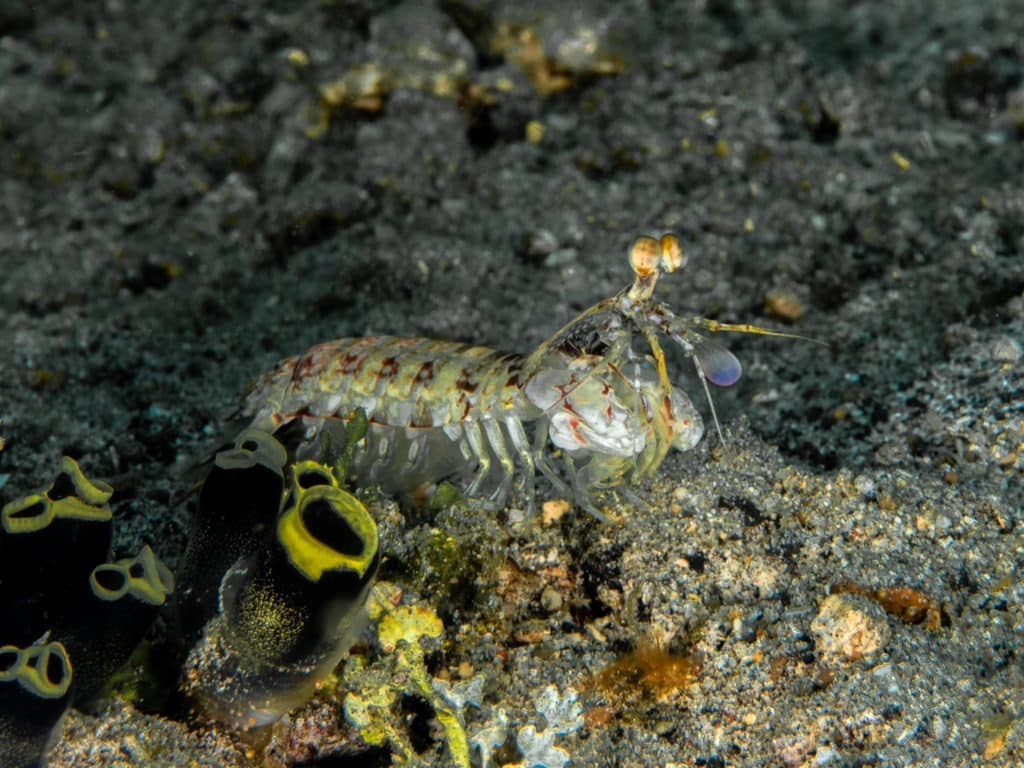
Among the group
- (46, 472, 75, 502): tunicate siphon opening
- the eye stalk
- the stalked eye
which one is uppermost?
the eye stalk

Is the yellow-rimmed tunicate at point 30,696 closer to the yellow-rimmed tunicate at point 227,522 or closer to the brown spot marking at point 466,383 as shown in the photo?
the yellow-rimmed tunicate at point 227,522

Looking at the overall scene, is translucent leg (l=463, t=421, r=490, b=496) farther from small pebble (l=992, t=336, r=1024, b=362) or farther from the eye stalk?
small pebble (l=992, t=336, r=1024, b=362)

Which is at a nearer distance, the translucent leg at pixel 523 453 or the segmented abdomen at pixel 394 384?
the translucent leg at pixel 523 453

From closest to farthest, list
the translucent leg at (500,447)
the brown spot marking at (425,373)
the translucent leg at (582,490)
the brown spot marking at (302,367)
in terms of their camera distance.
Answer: the translucent leg at (582,490) < the translucent leg at (500,447) < the brown spot marking at (425,373) < the brown spot marking at (302,367)

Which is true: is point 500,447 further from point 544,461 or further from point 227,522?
point 227,522

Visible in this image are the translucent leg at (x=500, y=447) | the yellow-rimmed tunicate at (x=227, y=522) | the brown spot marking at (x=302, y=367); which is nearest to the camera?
the yellow-rimmed tunicate at (x=227, y=522)

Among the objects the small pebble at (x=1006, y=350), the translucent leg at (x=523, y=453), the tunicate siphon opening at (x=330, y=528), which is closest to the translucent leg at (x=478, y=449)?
the translucent leg at (x=523, y=453)

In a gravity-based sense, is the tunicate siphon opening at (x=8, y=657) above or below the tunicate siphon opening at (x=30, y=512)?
below

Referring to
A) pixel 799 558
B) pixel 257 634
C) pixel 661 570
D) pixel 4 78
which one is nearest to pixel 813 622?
pixel 799 558

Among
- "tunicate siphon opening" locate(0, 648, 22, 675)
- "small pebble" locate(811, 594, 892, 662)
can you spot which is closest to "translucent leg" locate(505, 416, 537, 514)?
"small pebble" locate(811, 594, 892, 662)
